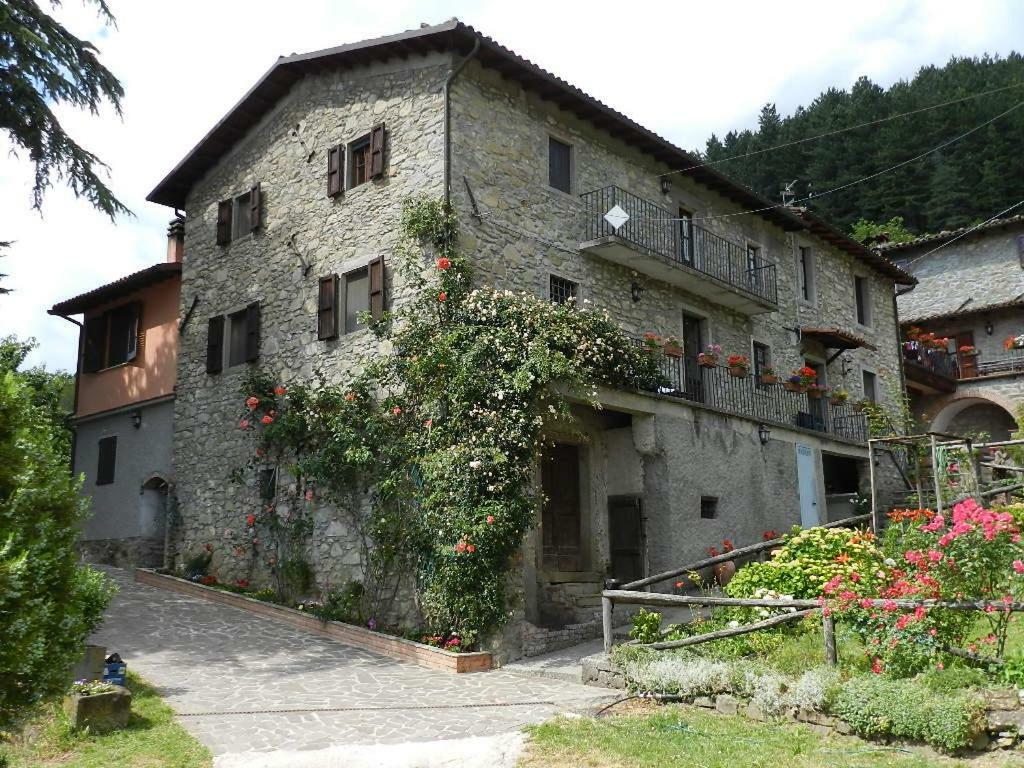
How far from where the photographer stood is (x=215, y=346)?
1703 cm

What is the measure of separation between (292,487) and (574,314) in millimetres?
5445

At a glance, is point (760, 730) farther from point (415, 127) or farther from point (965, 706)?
point (415, 127)

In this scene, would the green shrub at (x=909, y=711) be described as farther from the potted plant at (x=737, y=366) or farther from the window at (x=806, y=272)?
the window at (x=806, y=272)

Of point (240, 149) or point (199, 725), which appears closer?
point (199, 725)

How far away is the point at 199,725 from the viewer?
7867 millimetres

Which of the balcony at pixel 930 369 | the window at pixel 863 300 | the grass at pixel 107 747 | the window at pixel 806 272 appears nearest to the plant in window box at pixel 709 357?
the window at pixel 806 272

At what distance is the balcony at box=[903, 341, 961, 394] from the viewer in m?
27.8

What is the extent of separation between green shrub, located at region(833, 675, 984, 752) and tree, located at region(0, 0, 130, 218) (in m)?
13.0

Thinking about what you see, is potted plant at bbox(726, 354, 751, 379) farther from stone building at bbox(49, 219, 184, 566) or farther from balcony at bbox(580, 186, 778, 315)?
stone building at bbox(49, 219, 184, 566)

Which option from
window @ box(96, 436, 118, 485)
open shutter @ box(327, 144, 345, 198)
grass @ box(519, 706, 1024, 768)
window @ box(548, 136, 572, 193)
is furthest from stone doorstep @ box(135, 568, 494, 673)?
window @ box(548, 136, 572, 193)

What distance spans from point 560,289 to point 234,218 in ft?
22.8

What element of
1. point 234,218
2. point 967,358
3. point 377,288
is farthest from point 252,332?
point 967,358

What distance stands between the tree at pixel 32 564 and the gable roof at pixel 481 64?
949cm

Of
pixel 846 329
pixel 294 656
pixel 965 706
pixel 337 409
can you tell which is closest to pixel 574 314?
pixel 337 409
